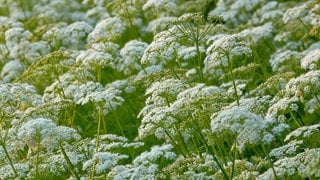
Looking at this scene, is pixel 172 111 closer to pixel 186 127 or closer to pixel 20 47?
pixel 186 127

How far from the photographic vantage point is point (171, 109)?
754 cm

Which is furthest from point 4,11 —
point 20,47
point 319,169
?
point 319,169

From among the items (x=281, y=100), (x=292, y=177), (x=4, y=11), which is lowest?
(x=292, y=177)

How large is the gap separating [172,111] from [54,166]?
1458 millimetres

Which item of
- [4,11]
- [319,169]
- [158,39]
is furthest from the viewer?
[4,11]

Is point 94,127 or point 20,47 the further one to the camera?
point 20,47

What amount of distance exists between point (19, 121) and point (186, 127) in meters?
2.02

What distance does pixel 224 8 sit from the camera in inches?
589

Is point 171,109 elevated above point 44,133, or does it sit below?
below

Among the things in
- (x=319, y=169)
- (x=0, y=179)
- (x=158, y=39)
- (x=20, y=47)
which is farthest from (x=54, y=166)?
(x=20, y=47)

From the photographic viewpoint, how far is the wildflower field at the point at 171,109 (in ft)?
25.0

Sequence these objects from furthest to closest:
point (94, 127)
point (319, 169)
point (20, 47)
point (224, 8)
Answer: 1. point (224, 8)
2. point (20, 47)
3. point (94, 127)
4. point (319, 169)

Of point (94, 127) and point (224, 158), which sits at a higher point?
point (94, 127)

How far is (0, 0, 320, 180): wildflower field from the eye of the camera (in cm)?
761
